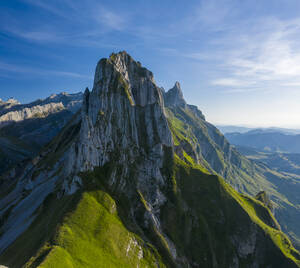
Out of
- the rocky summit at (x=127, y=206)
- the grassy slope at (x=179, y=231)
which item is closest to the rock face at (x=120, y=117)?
the rocky summit at (x=127, y=206)

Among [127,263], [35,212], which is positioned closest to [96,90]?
[35,212]

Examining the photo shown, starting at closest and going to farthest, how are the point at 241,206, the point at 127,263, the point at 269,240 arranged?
1. the point at 127,263
2. the point at 269,240
3. the point at 241,206

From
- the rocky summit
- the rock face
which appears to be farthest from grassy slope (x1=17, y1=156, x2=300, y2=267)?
the rock face

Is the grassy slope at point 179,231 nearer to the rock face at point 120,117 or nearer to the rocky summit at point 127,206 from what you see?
the rocky summit at point 127,206

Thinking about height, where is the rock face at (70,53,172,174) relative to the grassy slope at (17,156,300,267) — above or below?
above

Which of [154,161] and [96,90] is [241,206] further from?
[96,90]

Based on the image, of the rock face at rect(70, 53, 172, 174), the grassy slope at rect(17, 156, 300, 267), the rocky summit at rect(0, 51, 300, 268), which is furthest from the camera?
the rock face at rect(70, 53, 172, 174)

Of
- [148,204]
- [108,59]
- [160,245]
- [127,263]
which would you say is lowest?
[160,245]

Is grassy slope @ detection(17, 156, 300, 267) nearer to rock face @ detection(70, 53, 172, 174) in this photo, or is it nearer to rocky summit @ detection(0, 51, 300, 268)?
rocky summit @ detection(0, 51, 300, 268)
